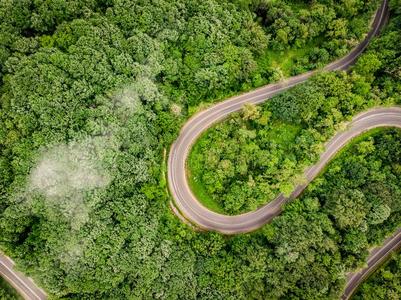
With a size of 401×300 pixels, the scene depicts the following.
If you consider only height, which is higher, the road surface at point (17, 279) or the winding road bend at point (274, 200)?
the winding road bend at point (274, 200)

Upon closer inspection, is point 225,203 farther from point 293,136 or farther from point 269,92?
point 269,92

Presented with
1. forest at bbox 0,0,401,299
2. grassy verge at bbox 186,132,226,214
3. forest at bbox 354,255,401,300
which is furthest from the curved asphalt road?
forest at bbox 354,255,401,300

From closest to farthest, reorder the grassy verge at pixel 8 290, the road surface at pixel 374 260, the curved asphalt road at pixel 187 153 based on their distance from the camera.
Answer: the grassy verge at pixel 8 290 < the curved asphalt road at pixel 187 153 < the road surface at pixel 374 260

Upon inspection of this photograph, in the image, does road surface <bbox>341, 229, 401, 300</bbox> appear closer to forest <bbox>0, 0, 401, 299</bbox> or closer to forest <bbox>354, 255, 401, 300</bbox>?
forest <bbox>354, 255, 401, 300</bbox>

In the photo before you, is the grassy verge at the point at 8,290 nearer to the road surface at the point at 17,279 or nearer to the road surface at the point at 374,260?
the road surface at the point at 17,279

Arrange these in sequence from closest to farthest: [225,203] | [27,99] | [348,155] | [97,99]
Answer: [27,99] < [97,99] < [225,203] < [348,155]

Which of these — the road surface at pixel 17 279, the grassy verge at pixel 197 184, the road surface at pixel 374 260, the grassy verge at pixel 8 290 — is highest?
the road surface at pixel 374 260

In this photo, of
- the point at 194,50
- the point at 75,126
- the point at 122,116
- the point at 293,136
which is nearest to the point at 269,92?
the point at 293,136

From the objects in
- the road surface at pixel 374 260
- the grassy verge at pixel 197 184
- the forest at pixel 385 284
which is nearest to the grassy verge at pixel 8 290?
the grassy verge at pixel 197 184
